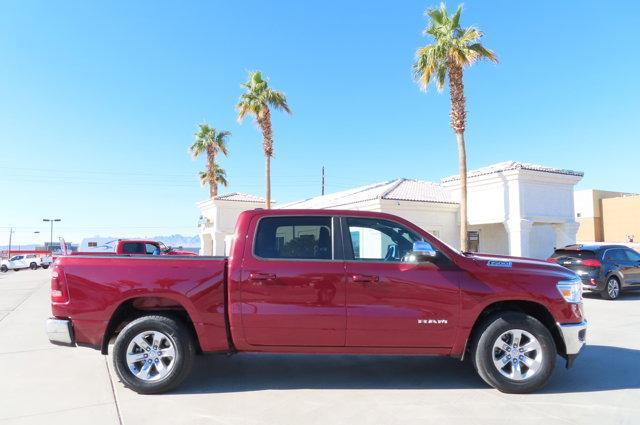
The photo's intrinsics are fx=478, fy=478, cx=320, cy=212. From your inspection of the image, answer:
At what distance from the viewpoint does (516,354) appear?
4953mm

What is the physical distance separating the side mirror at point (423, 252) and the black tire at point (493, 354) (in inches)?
38.4

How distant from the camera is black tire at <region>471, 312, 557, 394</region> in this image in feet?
16.0

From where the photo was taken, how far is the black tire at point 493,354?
16.0 ft

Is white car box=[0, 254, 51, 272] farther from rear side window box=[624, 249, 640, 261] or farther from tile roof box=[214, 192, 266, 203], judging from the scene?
rear side window box=[624, 249, 640, 261]

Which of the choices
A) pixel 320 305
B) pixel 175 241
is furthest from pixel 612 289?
pixel 175 241

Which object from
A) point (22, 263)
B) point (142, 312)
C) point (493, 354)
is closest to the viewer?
point (493, 354)

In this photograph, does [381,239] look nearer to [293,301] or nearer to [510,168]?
[293,301]

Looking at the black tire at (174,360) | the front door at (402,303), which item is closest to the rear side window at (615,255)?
the front door at (402,303)

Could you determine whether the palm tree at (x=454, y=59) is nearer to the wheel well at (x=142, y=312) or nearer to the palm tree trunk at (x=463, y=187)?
the palm tree trunk at (x=463, y=187)

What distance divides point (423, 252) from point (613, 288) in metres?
10.9

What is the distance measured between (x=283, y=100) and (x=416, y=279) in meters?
22.2

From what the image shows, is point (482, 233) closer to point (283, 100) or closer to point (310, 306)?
point (283, 100)

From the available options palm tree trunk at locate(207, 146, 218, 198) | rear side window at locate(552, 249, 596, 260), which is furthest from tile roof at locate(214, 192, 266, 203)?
rear side window at locate(552, 249, 596, 260)

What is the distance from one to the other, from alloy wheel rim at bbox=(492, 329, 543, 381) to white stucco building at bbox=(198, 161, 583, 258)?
13707 mm
